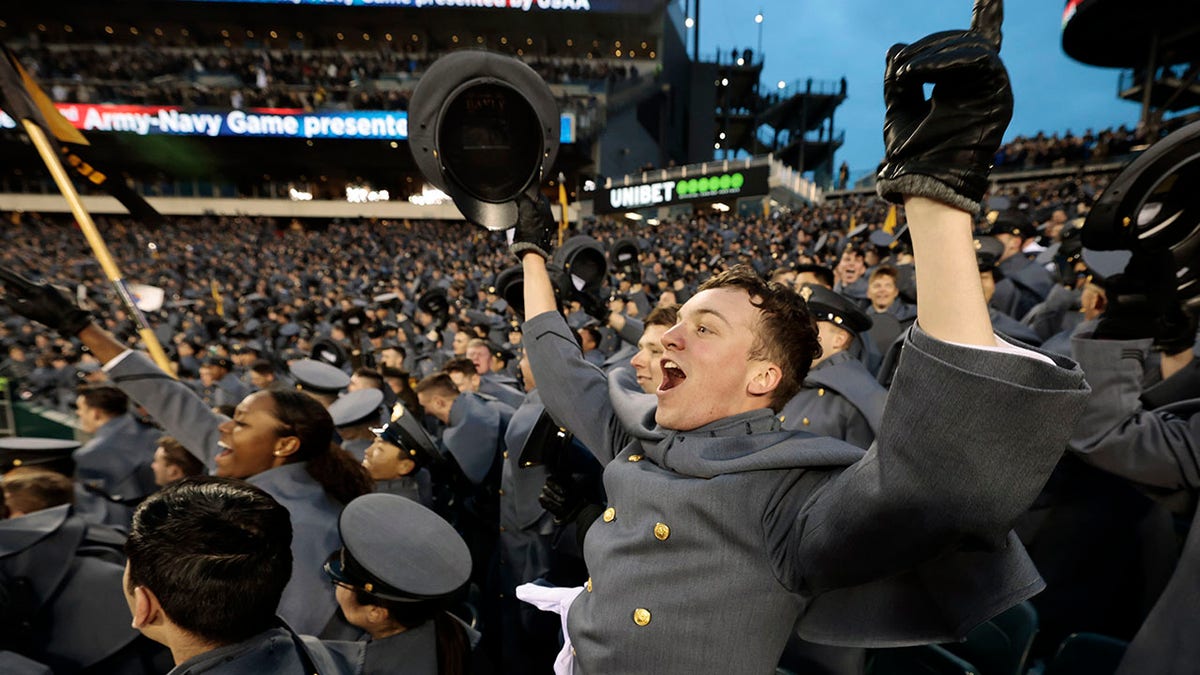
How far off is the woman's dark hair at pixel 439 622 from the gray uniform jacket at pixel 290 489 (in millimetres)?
377

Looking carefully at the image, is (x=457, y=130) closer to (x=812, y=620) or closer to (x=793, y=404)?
(x=812, y=620)

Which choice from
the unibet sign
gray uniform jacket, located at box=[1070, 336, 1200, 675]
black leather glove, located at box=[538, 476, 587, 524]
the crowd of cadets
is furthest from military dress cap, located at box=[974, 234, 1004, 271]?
the unibet sign

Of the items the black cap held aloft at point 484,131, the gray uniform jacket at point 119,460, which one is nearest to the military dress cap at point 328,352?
the gray uniform jacket at point 119,460

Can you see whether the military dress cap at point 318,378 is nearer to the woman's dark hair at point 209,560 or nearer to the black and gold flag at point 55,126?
the black and gold flag at point 55,126

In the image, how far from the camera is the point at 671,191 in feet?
81.4

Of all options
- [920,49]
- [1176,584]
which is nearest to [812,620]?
[920,49]

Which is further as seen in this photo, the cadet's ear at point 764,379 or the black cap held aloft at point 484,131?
the black cap held aloft at point 484,131

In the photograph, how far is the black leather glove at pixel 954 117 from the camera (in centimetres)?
76

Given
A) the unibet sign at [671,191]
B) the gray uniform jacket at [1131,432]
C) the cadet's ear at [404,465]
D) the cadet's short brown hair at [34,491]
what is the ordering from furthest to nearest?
the unibet sign at [671,191] < the cadet's ear at [404,465] < the cadet's short brown hair at [34,491] < the gray uniform jacket at [1131,432]

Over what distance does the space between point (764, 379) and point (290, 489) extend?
195cm

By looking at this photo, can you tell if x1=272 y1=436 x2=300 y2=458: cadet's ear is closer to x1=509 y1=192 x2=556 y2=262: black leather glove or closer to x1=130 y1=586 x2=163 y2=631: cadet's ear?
x1=130 y1=586 x2=163 y2=631: cadet's ear

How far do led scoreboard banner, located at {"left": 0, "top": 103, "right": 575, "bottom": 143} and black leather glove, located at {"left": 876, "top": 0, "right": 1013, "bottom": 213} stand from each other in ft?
93.6

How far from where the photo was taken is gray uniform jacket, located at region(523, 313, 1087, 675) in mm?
719

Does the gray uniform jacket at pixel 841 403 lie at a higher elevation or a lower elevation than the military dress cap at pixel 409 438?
higher
